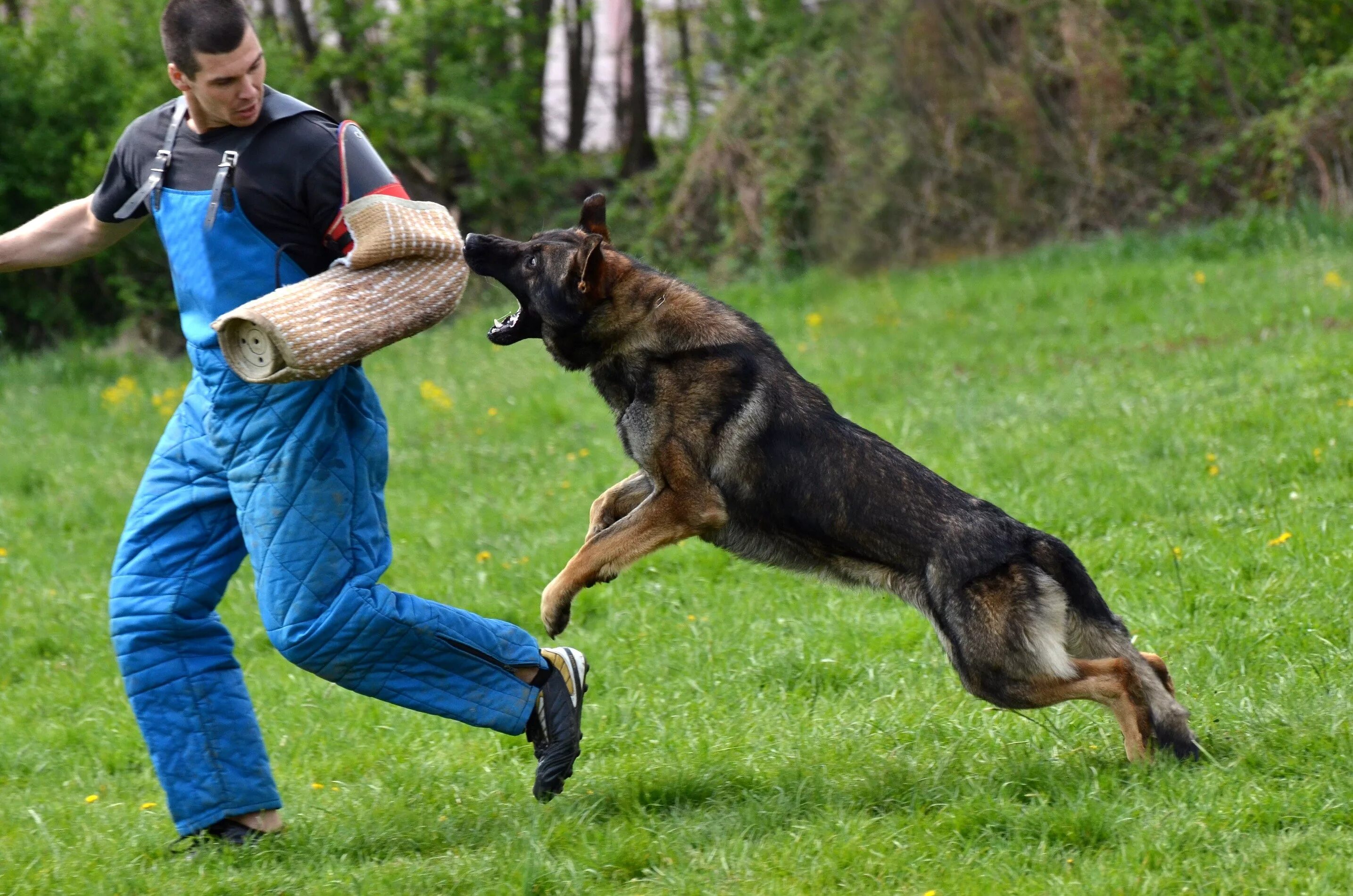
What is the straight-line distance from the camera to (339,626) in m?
3.74

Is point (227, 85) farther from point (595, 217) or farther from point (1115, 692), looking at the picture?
point (1115, 692)

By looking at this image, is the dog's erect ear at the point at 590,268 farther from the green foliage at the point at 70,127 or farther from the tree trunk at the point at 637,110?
the tree trunk at the point at 637,110

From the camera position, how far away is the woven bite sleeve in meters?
3.46

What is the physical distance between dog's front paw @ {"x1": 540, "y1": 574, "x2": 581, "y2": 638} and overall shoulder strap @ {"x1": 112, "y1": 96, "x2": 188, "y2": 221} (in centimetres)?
159

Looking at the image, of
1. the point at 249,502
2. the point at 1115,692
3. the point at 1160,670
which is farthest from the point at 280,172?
the point at 1160,670

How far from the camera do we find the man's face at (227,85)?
362 cm

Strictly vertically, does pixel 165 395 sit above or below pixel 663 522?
below

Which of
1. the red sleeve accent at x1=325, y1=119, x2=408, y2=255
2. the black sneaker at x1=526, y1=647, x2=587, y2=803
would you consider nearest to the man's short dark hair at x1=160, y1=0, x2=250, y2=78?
the red sleeve accent at x1=325, y1=119, x2=408, y2=255

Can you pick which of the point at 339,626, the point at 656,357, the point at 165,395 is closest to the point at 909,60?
the point at 165,395

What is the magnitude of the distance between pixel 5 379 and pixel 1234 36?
11981mm

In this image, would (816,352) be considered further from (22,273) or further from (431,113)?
(22,273)

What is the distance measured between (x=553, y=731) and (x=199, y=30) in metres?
2.24

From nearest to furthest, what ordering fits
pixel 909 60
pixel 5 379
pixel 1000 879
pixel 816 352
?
pixel 1000 879 < pixel 816 352 < pixel 5 379 < pixel 909 60

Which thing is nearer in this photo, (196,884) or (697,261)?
(196,884)
